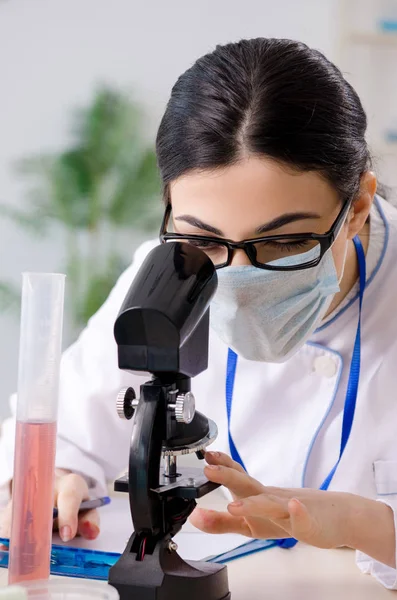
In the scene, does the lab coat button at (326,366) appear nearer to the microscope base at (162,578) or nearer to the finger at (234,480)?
the finger at (234,480)

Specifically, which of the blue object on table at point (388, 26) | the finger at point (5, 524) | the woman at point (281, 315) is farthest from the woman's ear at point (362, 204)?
the blue object on table at point (388, 26)

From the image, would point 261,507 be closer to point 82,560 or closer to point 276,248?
point 82,560

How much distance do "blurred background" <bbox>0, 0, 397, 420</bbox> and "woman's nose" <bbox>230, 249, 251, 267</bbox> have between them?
10.1 feet

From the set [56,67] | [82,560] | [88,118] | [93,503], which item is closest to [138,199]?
[88,118]

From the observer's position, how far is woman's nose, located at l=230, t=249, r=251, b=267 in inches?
45.1

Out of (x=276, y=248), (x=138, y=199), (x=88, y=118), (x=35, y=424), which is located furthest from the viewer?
(x=88, y=118)

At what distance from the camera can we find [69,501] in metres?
1.24

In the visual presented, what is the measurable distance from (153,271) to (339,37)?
318 cm

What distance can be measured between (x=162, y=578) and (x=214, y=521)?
149mm

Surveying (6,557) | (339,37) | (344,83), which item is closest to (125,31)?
(339,37)

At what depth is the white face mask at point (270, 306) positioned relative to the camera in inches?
46.8

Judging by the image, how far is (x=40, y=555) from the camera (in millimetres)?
947

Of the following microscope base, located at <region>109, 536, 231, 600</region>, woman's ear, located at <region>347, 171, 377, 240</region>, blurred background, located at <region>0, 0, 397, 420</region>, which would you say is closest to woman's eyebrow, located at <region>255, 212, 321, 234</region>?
woman's ear, located at <region>347, 171, 377, 240</region>

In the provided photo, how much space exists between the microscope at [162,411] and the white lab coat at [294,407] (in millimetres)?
506
